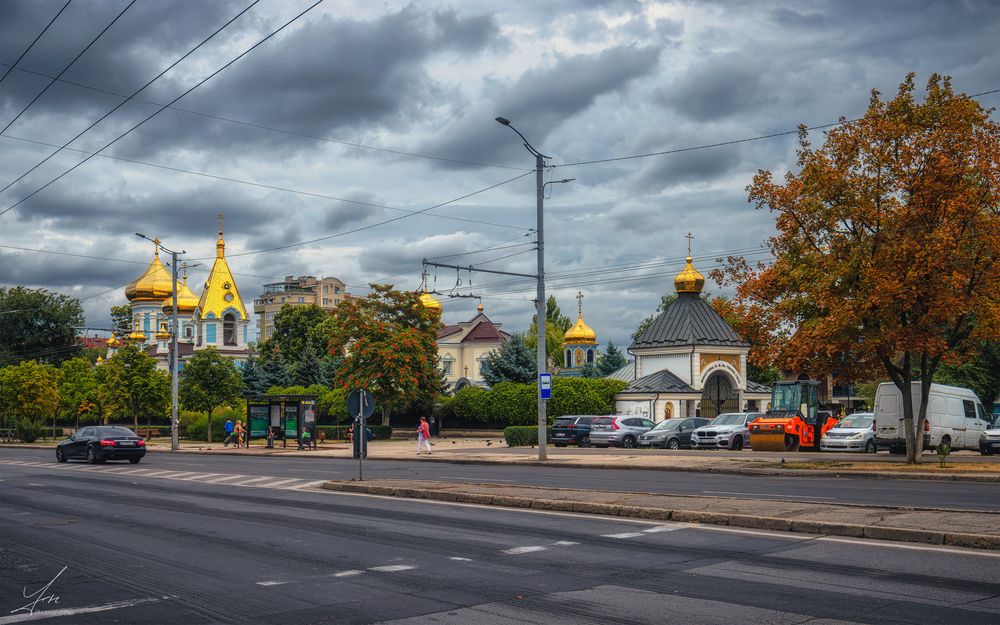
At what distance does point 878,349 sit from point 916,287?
2090 mm

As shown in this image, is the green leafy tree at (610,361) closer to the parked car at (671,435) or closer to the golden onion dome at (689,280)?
the golden onion dome at (689,280)

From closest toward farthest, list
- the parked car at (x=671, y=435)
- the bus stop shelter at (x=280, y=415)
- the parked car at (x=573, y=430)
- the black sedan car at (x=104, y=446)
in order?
the black sedan car at (x=104, y=446), the parked car at (x=671, y=435), the parked car at (x=573, y=430), the bus stop shelter at (x=280, y=415)

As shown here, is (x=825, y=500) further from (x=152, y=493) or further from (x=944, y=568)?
(x=152, y=493)

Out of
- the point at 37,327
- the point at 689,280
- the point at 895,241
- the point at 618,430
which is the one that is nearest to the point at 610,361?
the point at 689,280

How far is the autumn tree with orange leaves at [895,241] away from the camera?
76.5 feet

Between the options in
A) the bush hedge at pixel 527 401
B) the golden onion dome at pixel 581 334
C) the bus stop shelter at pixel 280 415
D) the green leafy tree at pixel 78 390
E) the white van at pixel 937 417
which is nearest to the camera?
the white van at pixel 937 417

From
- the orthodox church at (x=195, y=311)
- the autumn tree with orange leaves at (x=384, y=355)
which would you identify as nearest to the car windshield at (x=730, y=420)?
the autumn tree with orange leaves at (x=384, y=355)

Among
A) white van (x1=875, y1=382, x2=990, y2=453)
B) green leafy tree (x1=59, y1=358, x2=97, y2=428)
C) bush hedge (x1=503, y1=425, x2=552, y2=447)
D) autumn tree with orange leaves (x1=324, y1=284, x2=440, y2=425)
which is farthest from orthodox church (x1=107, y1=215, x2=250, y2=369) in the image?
white van (x1=875, y1=382, x2=990, y2=453)

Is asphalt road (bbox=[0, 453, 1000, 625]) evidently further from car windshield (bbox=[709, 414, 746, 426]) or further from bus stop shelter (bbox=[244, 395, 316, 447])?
bus stop shelter (bbox=[244, 395, 316, 447])

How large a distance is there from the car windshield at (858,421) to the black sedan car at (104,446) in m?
26.0

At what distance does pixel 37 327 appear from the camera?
112 meters

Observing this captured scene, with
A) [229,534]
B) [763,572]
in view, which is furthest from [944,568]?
[229,534]

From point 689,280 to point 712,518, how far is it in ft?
171

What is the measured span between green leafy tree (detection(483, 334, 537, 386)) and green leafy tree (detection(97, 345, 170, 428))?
22.5m
